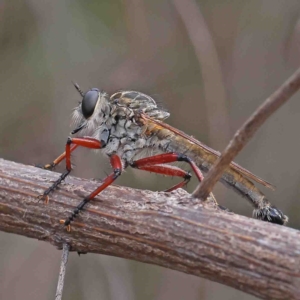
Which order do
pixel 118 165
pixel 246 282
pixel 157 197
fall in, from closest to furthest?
pixel 246 282 < pixel 157 197 < pixel 118 165

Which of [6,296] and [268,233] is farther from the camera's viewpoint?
[6,296]

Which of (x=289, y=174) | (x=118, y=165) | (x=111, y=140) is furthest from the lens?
(x=289, y=174)

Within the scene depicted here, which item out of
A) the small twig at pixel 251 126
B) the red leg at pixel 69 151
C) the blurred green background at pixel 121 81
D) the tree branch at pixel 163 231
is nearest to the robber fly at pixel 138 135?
the red leg at pixel 69 151

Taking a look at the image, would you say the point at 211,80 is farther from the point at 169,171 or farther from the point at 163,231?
the point at 163,231

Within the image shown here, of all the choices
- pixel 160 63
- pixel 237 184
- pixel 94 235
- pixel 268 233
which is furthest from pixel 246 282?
pixel 160 63

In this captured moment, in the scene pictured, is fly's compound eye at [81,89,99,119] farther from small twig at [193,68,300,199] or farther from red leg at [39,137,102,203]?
small twig at [193,68,300,199]

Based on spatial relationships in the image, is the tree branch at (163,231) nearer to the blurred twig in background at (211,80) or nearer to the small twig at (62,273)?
the small twig at (62,273)

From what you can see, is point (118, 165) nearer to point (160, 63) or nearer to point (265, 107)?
point (265, 107)

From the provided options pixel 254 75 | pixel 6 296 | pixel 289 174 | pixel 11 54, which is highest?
pixel 254 75
